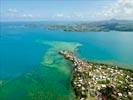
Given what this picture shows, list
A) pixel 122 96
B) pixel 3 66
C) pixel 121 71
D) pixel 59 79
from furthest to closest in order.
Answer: pixel 3 66 → pixel 121 71 → pixel 59 79 → pixel 122 96

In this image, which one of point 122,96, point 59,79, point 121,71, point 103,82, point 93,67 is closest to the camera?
point 122,96

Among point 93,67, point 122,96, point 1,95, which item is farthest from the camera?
point 93,67

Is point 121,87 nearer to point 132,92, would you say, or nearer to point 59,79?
point 132,92

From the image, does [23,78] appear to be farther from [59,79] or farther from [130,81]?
[130,81]

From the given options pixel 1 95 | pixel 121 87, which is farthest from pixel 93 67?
pixel 1 95

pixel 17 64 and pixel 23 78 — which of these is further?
pixel 17 64

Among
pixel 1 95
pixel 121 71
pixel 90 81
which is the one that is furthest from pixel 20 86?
pixel 121 71
